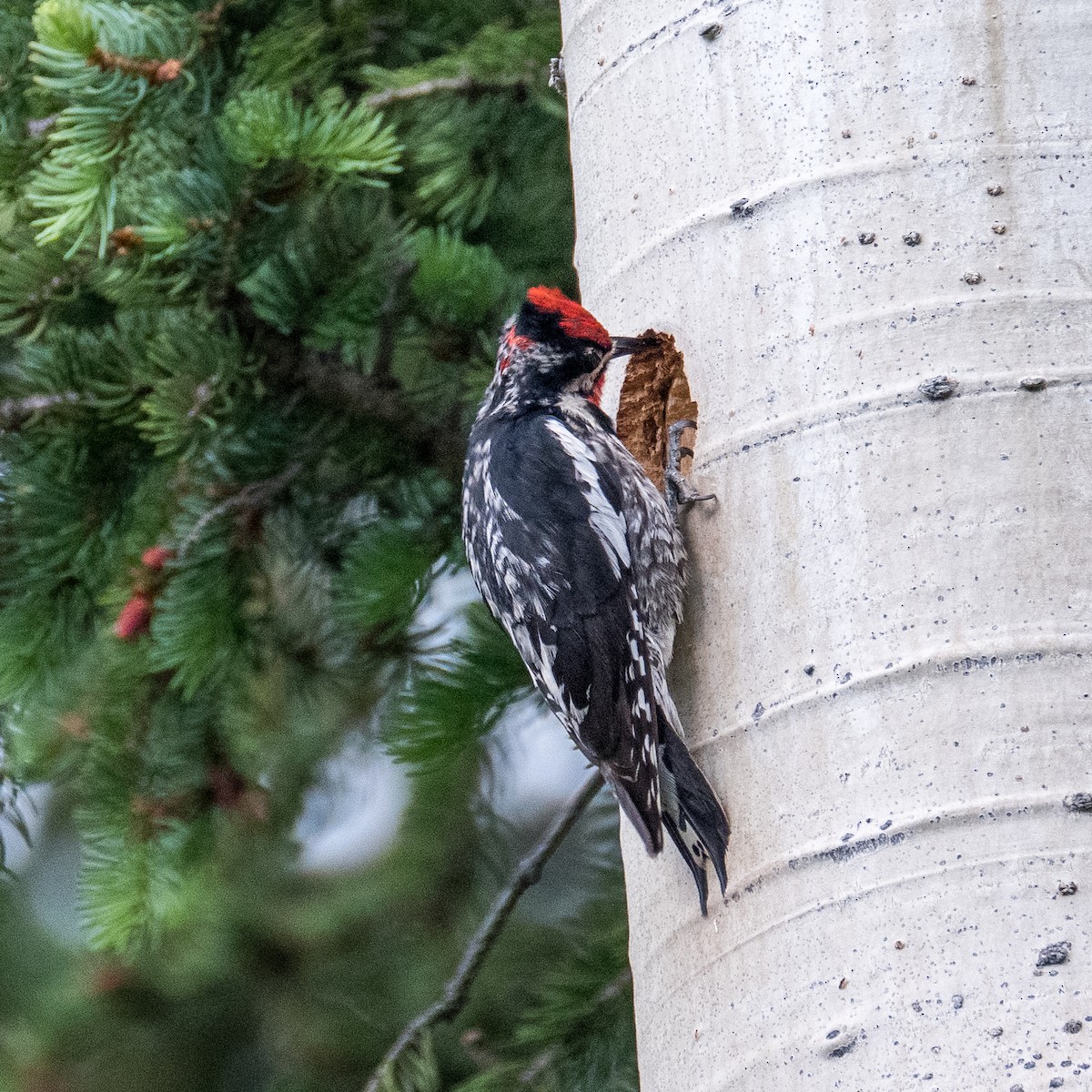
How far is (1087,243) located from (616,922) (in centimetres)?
135

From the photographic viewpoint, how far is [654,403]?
2.23 meters

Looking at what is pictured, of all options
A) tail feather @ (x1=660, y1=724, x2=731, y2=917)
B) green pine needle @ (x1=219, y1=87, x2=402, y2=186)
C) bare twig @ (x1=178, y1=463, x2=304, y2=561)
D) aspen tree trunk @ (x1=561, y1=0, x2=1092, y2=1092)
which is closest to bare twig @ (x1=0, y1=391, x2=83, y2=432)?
bare twig @ (x1=178, y1=463, x2=304, y2=561)

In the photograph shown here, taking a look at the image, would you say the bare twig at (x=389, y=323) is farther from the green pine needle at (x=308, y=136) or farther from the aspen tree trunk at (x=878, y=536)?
the aspen tree trunk at (x=878, y=536)

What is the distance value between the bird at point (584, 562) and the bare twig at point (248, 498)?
12.0 inches

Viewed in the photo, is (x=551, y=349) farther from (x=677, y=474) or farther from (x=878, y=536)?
(x=878, y=536)

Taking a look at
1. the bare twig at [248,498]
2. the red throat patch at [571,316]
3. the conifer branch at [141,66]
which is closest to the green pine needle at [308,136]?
the conifer branch at [141,66]

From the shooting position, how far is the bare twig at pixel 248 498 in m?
2.37

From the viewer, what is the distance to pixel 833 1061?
1.39 metres

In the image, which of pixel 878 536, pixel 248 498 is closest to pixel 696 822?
pixel 878 536

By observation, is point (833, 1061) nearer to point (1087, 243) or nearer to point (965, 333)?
point (965, 333)

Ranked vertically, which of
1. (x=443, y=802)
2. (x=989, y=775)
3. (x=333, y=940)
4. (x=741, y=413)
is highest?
(x=741, y=413)

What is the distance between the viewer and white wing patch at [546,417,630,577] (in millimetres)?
2205

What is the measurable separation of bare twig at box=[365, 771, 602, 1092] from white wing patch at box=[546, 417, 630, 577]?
0.31 metres

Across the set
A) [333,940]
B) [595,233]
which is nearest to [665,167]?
[595,233]
